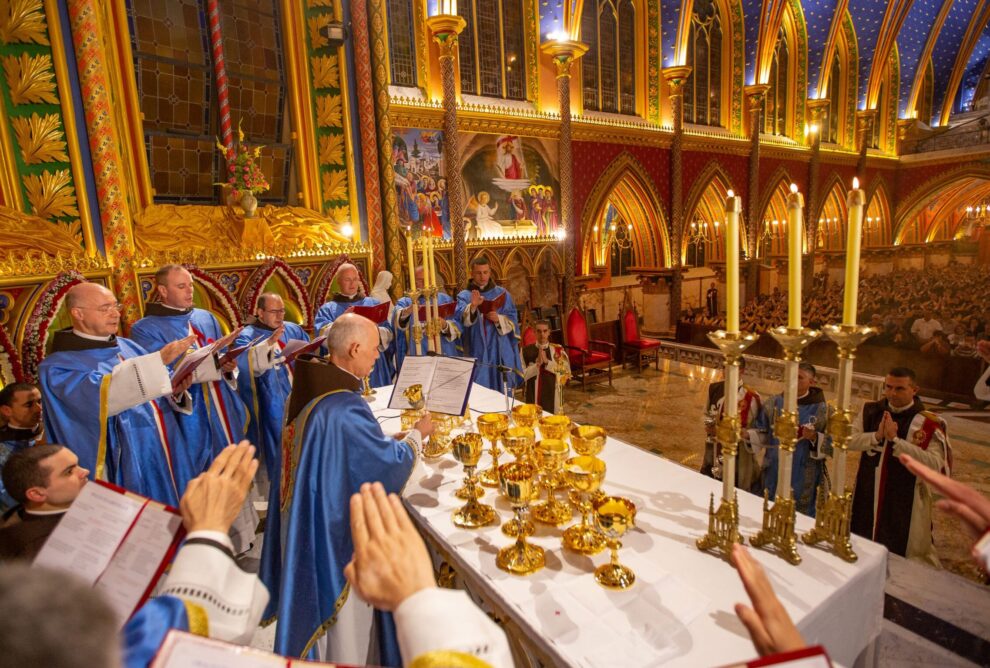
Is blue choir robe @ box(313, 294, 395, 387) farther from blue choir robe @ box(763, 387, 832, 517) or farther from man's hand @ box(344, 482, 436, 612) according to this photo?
man's hand @ box(344, 482, 436, 612)

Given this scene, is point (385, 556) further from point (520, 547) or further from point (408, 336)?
point (408, 336)

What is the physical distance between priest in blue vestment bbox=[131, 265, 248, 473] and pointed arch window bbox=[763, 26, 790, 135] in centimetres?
1703

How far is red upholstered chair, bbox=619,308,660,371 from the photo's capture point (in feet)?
30.8

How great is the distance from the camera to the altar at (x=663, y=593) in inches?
60.5

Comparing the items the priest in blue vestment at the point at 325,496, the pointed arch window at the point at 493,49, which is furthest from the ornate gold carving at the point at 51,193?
the pointed arch window at the point at 493,49

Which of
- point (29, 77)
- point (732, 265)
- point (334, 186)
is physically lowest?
point (732, 265)

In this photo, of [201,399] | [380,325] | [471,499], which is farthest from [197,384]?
[471,499]

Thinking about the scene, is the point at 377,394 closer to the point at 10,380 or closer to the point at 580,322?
the point at 10,380

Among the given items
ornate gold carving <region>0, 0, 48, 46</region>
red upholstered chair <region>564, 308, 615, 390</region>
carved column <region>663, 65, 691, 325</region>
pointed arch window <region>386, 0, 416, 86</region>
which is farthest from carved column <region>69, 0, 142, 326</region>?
carved column <region>663, 65, 691, 325</region>

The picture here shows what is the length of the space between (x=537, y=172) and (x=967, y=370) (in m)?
7.63

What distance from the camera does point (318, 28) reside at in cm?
695

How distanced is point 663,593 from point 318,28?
775cm

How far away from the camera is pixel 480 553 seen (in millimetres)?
A: 2047

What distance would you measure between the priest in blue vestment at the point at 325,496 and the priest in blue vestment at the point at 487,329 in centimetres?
371
